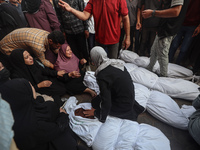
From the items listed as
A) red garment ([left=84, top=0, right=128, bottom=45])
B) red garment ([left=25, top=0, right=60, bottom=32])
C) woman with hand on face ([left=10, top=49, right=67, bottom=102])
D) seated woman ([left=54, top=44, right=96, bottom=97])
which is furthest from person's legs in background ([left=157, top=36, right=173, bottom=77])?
red garment ([left=25, top=0, right=60, bottom=32])

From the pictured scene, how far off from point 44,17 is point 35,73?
124 centimetres

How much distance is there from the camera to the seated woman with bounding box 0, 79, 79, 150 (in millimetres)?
908

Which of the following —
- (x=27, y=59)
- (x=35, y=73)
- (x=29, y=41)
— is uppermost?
(x=29, y=41)

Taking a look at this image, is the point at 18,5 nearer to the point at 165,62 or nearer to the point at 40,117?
the point at 40,117

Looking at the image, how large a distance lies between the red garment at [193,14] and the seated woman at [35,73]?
2.65 meters

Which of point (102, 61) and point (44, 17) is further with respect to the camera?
point (44, 17)

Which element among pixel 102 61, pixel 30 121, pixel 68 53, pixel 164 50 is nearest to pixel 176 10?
pixel 164 50

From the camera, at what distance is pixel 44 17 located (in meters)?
2.32

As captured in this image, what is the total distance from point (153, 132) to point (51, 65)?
1.97 m

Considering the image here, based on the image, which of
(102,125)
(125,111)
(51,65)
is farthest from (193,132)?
(51,65)

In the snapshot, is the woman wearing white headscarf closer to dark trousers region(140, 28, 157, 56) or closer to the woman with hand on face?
the woman with hand on face

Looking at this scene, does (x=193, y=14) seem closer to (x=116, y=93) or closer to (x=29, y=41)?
(x=116, y=93)

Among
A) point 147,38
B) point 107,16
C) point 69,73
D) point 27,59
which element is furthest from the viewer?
point 147,38

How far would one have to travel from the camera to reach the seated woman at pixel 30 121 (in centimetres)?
91
